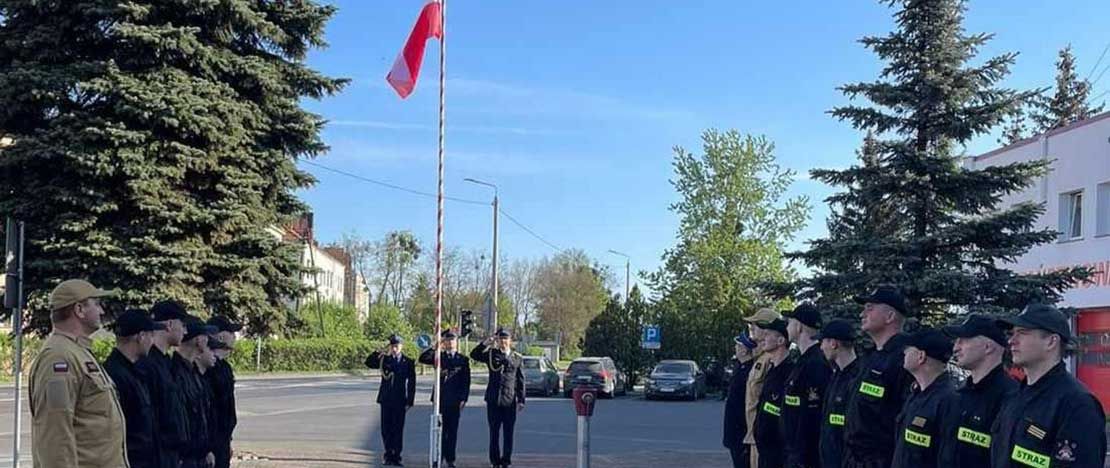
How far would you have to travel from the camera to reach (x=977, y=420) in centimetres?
585

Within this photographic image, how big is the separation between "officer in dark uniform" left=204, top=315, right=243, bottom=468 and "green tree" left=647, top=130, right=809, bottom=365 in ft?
116

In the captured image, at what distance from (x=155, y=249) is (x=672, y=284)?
34726 millimetres

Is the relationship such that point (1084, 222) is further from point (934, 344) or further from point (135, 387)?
point (135, 387)

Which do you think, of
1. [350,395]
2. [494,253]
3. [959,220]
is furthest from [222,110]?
[494,253]

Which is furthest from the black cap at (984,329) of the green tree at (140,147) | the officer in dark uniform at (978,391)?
the green tree at (140,147)

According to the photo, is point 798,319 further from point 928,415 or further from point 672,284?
point 672,284

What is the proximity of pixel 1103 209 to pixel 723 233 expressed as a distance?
21422mm

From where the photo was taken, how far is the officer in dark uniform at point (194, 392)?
8711 mm

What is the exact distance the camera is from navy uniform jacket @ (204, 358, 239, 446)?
1002cm

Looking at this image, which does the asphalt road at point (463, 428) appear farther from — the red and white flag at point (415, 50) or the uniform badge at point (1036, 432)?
the uniform badge at point (1036, 432)

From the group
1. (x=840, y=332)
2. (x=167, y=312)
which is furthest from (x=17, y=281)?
(x=840, y=332)

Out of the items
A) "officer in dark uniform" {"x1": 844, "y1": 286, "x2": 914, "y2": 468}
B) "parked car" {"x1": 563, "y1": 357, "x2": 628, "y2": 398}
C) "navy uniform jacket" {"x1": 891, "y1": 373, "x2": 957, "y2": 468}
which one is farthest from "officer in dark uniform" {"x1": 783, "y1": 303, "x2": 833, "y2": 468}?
"parked car" {"x1": 563, "y1": 357, "x2": 628, "y2": 398}

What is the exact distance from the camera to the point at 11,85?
1538 cm

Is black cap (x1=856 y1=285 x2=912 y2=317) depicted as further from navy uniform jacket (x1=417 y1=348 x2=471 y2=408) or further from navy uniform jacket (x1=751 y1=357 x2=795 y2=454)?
navy uniform jacket (x1=417 y1=348 x2=471 y2=408)
